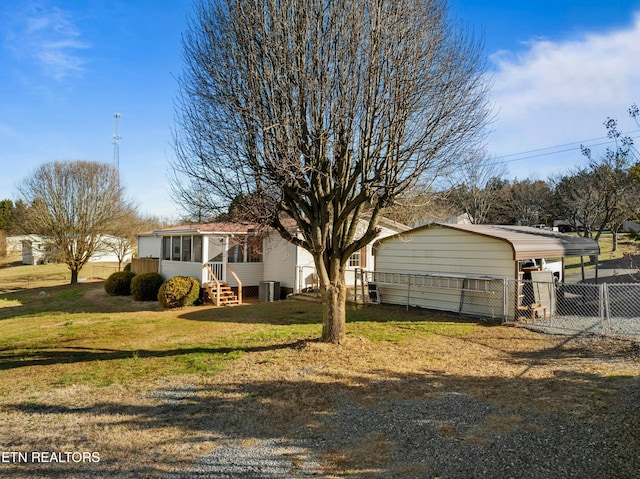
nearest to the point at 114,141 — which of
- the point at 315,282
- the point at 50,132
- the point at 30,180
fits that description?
the point at 30,180

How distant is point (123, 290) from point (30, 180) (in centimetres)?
1227

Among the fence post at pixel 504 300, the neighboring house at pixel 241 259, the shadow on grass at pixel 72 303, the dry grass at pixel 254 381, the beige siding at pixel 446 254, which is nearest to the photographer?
the dry grass at pixel 254 381

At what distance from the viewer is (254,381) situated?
20.4ft

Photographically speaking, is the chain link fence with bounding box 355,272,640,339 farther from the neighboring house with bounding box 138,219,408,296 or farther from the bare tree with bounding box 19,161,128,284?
the bare tree with bounding box 19,161,128,284

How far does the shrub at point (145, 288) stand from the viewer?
18.1 metres

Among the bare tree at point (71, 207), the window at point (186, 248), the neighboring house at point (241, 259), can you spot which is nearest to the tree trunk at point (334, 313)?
the neighboring house at point (241, 259)

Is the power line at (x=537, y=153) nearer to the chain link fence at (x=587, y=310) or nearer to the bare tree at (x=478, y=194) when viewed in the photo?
the bare tree at (x=478, y=194)

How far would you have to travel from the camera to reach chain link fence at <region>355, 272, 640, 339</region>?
9.65 metres

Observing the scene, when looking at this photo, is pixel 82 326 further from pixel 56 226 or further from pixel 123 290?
pixel 56 226

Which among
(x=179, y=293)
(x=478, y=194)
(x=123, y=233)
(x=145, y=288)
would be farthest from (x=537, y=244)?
(x=123, y=233)

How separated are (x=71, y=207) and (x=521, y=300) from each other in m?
25.8

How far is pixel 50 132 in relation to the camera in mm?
17109

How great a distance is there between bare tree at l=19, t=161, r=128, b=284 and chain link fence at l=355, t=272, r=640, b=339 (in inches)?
793

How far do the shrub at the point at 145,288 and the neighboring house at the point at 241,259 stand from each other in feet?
3.36
